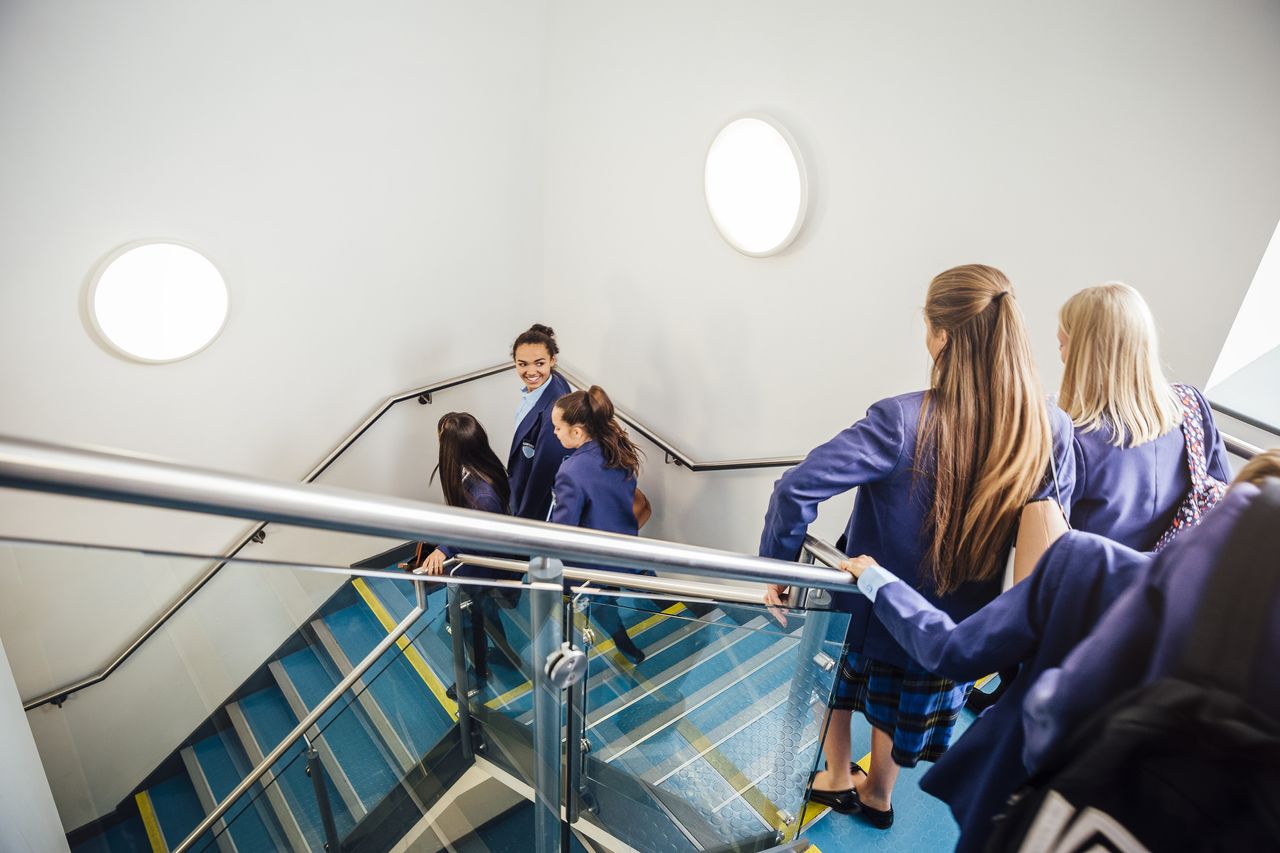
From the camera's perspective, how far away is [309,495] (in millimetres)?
896

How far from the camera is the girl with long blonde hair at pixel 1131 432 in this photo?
6.06ft

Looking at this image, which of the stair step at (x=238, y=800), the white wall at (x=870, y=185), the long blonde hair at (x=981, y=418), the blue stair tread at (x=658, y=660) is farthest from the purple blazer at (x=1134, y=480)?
the stair step at (x=238, y=800)

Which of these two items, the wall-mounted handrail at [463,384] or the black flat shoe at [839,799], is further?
the black flat shoe at [839,799]

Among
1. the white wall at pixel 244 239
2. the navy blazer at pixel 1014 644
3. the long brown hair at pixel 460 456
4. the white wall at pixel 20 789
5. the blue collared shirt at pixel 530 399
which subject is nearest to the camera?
the navy blazer at pixel 1014 644

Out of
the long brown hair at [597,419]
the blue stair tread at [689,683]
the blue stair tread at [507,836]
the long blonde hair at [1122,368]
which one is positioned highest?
the long blonde hair at [1122,368]

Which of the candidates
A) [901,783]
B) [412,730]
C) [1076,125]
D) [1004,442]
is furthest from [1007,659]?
[1076,125]

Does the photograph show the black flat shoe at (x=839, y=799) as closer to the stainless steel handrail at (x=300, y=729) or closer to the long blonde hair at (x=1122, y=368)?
the long blonde hair at (x=1122, y=368)

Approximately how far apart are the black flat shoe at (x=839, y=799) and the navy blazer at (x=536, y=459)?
188cm

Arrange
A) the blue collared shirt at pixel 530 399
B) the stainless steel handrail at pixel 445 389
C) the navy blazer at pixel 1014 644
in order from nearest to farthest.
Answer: the navy blazer at pixel 1014 644, the stainless steel handrail at pixel 445 389, the blue collared shirt at pixel 530 399

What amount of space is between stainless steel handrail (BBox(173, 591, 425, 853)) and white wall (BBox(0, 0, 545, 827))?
0.19 metres

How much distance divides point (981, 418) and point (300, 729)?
1.92 metres

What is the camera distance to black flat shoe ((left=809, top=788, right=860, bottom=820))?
240 cm

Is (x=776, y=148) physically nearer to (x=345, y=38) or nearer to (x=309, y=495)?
(x=345, y=38)

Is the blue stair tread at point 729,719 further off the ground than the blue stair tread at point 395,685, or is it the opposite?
the blue stair tread at point 395,685
